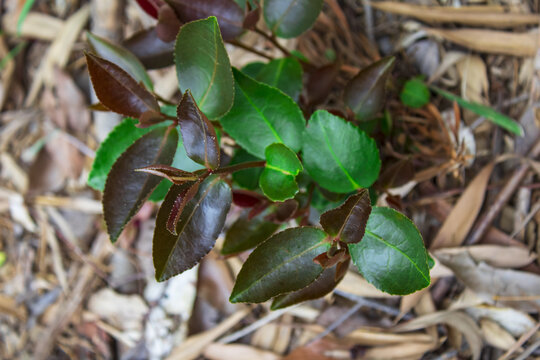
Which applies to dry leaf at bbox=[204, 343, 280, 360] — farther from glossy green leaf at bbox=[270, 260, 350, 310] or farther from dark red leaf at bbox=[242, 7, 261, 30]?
dark red leaf at bbox=[242, 7, 261, 30]

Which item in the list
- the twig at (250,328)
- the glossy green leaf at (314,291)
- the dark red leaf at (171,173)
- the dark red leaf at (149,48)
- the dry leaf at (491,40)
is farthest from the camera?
the twig at (250,328)

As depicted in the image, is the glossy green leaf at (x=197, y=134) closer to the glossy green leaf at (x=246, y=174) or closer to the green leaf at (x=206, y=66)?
the green leaf at (x=206, y=66)

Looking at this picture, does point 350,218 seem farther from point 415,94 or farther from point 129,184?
point 415,94

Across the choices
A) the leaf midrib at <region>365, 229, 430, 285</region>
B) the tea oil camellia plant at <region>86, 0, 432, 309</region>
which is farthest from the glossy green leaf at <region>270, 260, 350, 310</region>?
the leaf midrib at <region>365, 229, 430, 285</region>

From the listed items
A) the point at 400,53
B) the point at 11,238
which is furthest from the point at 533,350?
the point at 11,238

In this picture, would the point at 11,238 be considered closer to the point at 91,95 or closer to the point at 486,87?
the point at 91,95

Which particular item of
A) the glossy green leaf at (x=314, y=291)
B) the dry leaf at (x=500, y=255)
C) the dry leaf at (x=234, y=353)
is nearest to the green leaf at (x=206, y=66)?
the glossy green leaf at (x=314, y=291)
